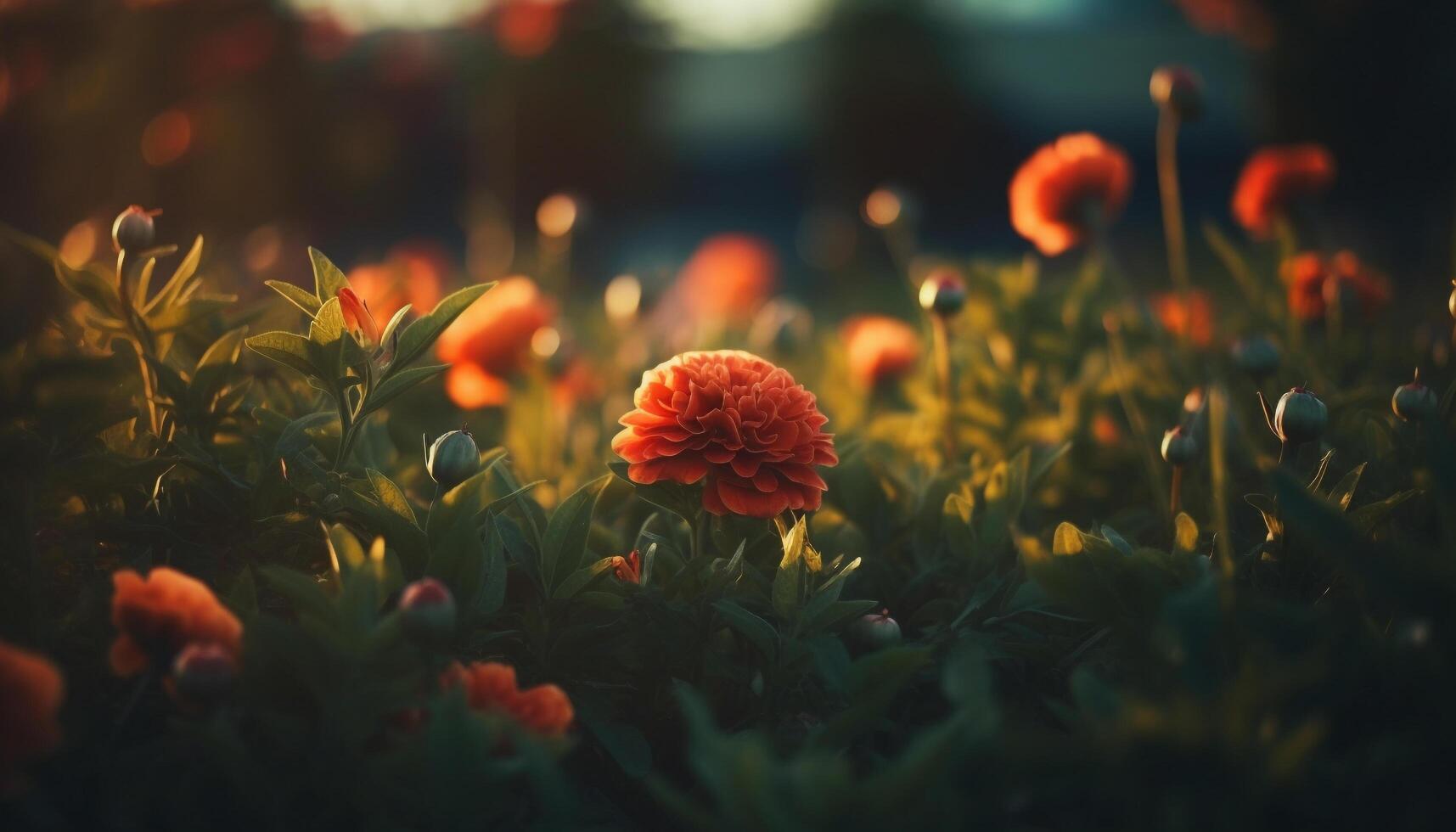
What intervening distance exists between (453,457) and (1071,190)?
1395mm

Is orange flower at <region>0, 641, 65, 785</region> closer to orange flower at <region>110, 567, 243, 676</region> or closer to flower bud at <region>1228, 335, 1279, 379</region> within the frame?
orange flower at <region>110, 567, 243, 676</region>

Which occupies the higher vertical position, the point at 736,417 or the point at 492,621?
the point at 736,417

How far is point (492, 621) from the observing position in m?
1.22

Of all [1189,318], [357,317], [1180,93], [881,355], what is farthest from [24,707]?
[1180,93]

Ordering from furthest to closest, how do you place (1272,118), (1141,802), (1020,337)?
1. (1272,118)
2. (1020,337)
3. (1141,802)

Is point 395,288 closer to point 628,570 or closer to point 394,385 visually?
point 394,385

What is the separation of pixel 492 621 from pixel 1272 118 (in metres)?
4.74

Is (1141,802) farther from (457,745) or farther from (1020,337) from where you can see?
(1020,337)

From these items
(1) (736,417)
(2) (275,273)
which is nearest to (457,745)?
(1) (736,417)

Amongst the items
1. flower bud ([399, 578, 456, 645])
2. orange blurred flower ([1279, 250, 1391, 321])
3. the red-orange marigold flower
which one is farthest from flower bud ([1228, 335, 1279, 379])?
flower bud ([399, 578, 456, 645])

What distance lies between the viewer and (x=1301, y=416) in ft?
4.05

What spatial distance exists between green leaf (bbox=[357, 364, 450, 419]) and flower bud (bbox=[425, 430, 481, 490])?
0.23ft

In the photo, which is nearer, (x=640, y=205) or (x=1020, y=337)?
(x=1020, y=337)

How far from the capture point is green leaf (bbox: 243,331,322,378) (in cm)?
113
